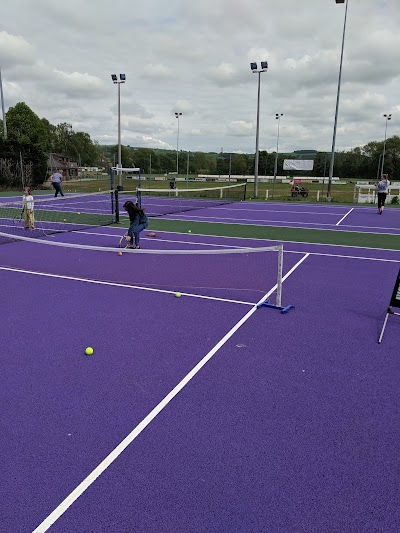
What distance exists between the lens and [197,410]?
4039mm

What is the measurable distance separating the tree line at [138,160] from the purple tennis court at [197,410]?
111 ft

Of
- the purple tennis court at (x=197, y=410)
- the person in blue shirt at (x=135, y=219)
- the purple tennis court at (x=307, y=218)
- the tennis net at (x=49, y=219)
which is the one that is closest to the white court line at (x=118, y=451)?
the purple tennis court at (x=197, y=410)

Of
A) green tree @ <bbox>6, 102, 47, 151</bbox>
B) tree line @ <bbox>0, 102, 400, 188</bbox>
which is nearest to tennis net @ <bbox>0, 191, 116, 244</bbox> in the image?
tree line @ <bbox>0, 102, 400, 188</bbox>

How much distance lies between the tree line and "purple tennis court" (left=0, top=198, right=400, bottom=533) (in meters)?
33.8

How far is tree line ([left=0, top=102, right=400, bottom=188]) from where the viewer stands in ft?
137

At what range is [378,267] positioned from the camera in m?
10.2

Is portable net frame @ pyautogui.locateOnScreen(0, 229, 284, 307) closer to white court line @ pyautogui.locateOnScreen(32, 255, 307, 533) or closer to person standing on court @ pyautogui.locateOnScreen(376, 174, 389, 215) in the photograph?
white court line @ pyautogui.locateOnScreen(32, 255, 307, 533)

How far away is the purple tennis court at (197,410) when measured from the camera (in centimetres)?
289

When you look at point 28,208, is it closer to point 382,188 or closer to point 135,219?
point 135,219

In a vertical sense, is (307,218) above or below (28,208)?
below

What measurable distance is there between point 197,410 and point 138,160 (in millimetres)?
105387

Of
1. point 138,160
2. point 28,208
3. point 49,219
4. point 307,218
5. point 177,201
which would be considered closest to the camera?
point 28,208

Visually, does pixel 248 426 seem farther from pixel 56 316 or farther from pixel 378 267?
pixel 378 267

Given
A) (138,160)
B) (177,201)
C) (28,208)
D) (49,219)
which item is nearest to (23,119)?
(177,201)
